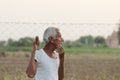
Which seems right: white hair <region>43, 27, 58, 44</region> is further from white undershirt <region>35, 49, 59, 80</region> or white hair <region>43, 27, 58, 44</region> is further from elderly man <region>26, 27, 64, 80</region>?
white undershirt <region>35, 49, 59, 80</region>

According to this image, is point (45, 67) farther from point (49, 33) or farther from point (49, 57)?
point (49, 33)

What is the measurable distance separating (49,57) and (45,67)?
0.12 metres

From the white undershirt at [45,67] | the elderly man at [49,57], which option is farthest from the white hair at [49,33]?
the white undershirt at [45,67]

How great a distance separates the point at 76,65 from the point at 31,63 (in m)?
9.75

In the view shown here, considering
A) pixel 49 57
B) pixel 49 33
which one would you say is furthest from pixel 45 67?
pixel 49 33

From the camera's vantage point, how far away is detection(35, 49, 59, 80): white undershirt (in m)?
5.35

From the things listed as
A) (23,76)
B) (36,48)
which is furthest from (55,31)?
(23,76)

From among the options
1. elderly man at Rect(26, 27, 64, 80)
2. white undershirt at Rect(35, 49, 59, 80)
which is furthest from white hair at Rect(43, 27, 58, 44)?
white undershirt at Rect(35, 49, 59, 80)

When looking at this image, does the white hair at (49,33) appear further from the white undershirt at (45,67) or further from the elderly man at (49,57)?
the white undershirt at (45,67)

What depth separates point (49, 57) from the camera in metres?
5.44

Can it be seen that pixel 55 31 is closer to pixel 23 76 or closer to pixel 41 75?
pixel 41 75

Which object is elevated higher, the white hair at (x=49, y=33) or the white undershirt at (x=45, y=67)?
the white hair at (x=49, y=33)

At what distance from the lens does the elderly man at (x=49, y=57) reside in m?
5.34

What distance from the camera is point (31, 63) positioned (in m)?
5.24
